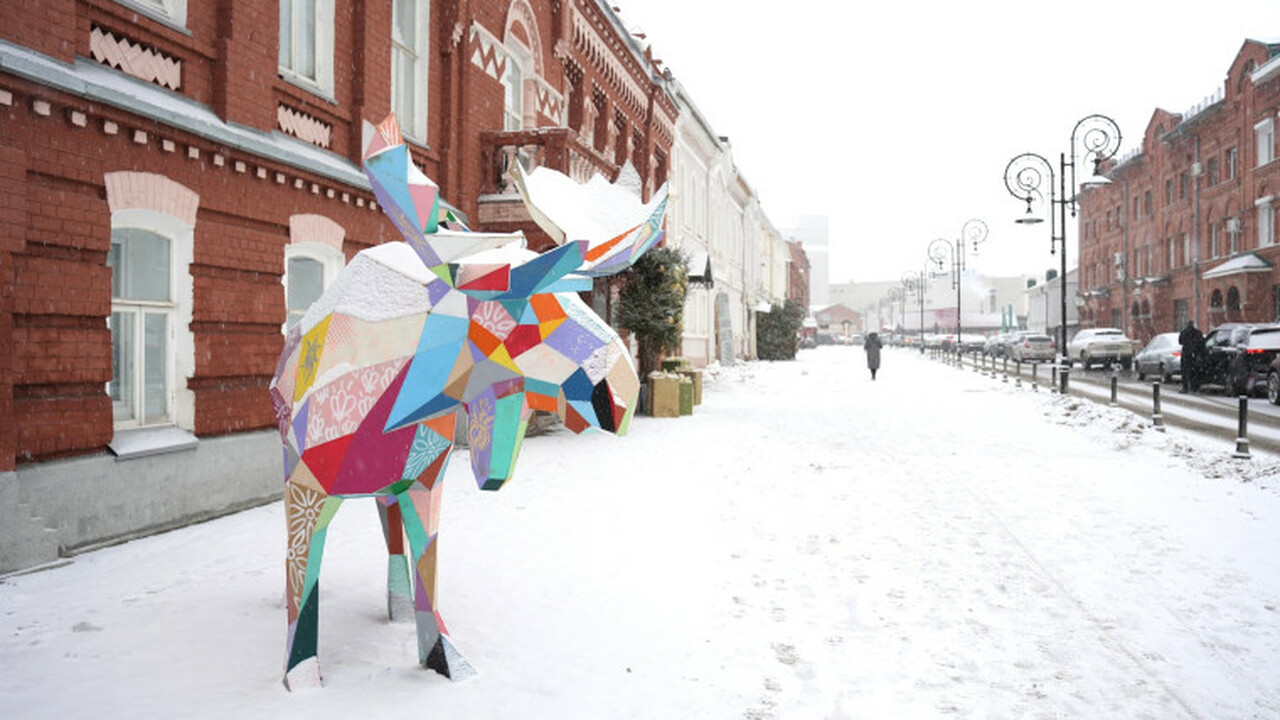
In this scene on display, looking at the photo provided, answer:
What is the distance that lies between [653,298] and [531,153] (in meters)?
3.76

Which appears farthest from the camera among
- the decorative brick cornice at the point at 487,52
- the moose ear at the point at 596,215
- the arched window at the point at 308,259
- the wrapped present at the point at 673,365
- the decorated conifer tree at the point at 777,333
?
the decorated conifer tree at the point at 777,333

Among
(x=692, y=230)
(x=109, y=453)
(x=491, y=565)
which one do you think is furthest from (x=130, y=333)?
(x=692, y=230)

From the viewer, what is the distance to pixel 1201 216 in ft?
121

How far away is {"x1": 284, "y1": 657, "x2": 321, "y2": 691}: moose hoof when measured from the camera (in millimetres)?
3373

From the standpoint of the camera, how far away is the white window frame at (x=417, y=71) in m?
10.4

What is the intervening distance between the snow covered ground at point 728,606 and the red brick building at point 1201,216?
30871mm

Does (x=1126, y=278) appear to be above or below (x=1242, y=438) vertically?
above

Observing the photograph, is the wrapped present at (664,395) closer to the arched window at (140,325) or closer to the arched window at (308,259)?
the arched window at (308,259)

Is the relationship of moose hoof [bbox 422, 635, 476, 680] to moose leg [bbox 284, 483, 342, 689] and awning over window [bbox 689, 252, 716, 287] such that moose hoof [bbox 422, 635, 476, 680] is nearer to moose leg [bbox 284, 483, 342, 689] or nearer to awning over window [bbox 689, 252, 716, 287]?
moose leg [bbox 284, 483, 342, 689]

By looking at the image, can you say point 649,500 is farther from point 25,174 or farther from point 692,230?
point 692,230

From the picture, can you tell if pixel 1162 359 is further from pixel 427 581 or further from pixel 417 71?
pixel 427 581

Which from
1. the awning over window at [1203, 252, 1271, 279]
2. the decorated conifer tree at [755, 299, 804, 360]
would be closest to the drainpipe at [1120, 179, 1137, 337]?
the awning over window at [1203, 252, 1271, 279]

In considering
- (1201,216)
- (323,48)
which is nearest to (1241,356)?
(323,48)

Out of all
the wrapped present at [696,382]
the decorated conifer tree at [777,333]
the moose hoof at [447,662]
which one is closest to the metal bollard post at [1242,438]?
the wrapped present at [696,382]
